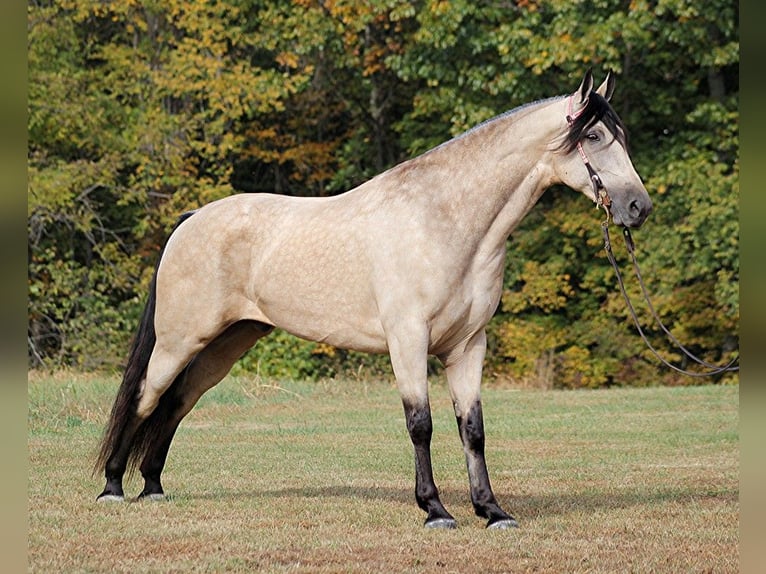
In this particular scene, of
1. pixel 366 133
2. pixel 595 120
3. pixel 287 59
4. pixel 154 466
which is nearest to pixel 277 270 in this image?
pixel 154 466

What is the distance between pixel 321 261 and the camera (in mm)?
6594

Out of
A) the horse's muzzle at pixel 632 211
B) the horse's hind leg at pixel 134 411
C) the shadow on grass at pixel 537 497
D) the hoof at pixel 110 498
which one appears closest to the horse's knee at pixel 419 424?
the shadow on grass at pixel 537 497

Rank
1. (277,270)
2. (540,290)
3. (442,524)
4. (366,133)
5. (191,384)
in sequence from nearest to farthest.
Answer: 1. (442,524)
2. (277,270)
3. (191,384)
4. (540,290)
5. (366,133)

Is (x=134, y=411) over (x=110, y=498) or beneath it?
over

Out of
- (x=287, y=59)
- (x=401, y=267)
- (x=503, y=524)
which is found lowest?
(x=287, y=59)

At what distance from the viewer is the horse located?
6.16 m

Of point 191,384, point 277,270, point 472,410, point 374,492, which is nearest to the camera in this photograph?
point 472,410

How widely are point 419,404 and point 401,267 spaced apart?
0.78 metres

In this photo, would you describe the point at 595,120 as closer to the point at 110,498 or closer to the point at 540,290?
the point at 110,498

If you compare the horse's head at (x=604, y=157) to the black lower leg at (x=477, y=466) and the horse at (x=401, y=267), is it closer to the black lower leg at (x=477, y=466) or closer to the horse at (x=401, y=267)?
the horse at (x=401, y=267)

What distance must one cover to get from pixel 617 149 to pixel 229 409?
8230 mm

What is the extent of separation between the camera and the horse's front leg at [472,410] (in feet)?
20.7

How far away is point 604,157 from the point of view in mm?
6152

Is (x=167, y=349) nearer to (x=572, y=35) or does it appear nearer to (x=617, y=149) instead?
(x=617, y=149)
